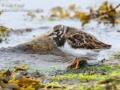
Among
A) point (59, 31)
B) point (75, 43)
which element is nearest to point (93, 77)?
point (75, 43)

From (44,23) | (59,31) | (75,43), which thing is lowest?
(75,43)

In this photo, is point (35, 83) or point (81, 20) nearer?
point (35, 83)

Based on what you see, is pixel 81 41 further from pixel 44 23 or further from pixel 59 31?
pixel 44 23

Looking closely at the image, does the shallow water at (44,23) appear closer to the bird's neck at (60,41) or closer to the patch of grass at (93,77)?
the patch of grass at (93,77)

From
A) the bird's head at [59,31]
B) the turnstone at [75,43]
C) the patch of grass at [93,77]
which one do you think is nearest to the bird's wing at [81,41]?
the turnstone at [75,43]

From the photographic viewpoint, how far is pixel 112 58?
7809 millimetres

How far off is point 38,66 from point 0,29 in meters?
4.21

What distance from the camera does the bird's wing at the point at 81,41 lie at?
663 cm

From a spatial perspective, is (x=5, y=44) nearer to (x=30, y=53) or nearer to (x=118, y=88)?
(x=30, y=53)

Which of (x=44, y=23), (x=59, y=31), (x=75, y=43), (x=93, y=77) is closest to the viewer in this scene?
(x=93, y=77)

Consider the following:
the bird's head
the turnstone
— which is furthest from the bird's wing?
the bird's head

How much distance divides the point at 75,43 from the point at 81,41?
148 mm

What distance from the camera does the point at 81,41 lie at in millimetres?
6727

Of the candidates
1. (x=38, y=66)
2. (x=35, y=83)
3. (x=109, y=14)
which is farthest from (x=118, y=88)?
(x=109, y=14)
